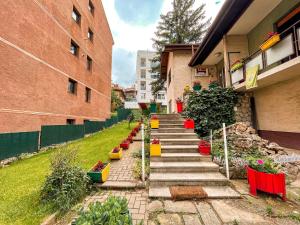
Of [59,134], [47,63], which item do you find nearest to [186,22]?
[47,63]

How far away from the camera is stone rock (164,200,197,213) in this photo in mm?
3094

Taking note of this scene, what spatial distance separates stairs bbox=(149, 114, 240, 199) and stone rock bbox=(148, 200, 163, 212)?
0.17 metres

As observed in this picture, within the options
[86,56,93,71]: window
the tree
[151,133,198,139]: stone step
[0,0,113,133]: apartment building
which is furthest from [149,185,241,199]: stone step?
the tree

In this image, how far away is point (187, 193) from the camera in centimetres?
358

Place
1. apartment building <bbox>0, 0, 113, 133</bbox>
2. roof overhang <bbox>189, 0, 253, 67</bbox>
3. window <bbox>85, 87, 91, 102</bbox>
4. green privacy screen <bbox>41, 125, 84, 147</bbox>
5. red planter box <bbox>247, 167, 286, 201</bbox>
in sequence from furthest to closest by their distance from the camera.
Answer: window <bbox>85, 87, 91, 102</bbox>
green privacy screen <bbox>41, 125, 84, 147</bbox>
apartment building <bbox>0, 0, 113, 133</bbox>
roof overhang <bbox>189, 0, 253, 67</bbox>
red planter box <bbox>247, 167, 286, 201</bbox>

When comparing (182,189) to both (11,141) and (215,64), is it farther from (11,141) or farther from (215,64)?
(215,64)

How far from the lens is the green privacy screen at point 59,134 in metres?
8.80

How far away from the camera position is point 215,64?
1179 centimetres

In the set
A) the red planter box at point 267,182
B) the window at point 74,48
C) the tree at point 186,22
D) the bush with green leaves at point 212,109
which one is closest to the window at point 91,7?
the window at point 74,48

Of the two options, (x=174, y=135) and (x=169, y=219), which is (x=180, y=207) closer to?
(x=169, y=219)

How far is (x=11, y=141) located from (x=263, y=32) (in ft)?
41.0

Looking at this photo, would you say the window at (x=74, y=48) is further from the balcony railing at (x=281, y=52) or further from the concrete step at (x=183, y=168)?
the balcony railing at (x=281, y=52)

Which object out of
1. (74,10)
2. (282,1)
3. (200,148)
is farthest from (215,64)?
(74,10)

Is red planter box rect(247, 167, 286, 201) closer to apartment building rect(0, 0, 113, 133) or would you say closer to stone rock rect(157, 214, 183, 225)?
stone rock rect(157, 214, 183, 225)
